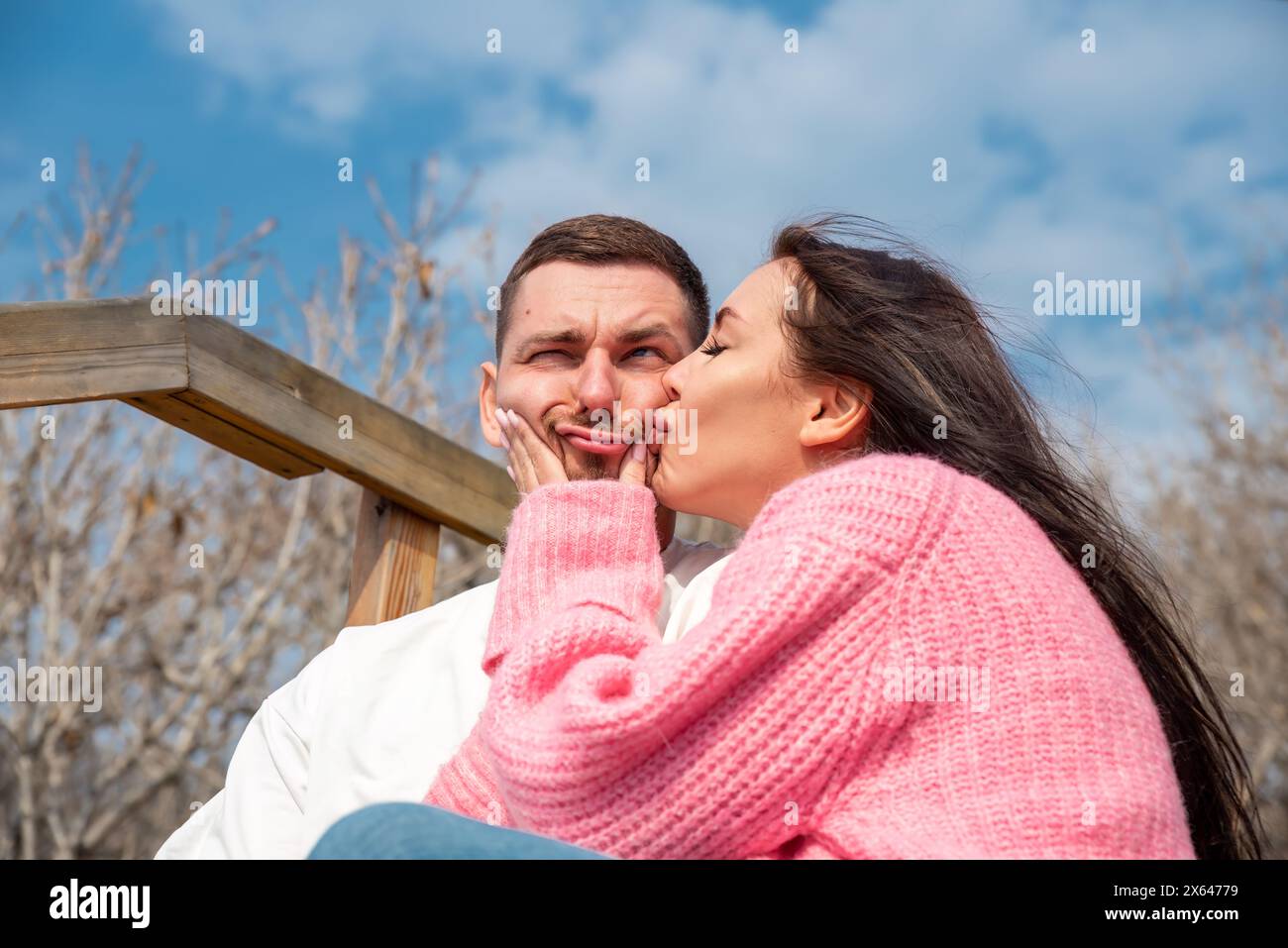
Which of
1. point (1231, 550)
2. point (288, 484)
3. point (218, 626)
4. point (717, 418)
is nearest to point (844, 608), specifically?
point (717, 418)

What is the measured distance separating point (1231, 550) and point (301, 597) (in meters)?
6.25

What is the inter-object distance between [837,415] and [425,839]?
0.95 m

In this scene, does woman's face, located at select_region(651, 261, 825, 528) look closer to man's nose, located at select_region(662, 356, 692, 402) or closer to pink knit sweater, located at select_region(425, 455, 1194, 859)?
man's nose, located at select_region(662, 356, 692, 402)

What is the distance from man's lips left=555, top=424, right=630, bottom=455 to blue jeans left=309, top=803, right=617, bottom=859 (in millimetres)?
1117

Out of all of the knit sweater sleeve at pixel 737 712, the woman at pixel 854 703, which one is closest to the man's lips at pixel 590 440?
the woman at pixel 854 703

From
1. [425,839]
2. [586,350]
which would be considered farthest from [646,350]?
[425,839]

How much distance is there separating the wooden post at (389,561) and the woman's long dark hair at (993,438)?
1.10 m

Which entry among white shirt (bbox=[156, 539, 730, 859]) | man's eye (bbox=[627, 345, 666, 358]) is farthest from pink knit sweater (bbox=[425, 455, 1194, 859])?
man's eye (bbox=[627, 345, 666, 358])

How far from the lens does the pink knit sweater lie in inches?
53.7

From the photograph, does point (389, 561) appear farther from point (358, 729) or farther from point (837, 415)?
point (837, 415)

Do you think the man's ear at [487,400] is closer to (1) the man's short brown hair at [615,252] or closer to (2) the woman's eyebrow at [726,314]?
(1) the man's short brown hair at [615,252]

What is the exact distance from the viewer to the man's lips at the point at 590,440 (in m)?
2.34

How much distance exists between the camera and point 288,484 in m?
6.09
